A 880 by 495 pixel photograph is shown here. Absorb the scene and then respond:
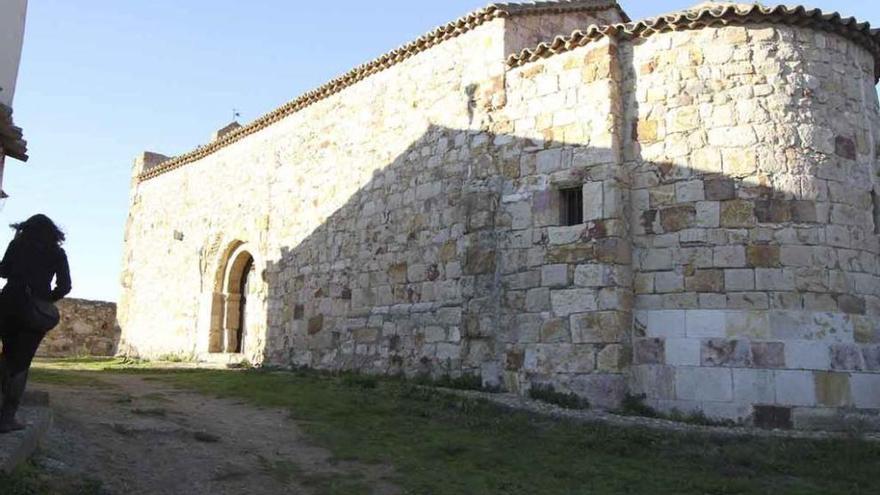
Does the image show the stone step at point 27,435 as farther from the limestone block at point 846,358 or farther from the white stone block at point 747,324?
the limestone block at point 846,358

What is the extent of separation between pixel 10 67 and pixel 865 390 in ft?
30.2

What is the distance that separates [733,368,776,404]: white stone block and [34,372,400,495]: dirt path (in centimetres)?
406

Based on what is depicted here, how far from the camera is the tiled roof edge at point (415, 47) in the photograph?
997 cm

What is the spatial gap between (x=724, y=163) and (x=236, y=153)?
35.0ft

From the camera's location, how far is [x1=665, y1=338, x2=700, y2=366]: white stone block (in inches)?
302

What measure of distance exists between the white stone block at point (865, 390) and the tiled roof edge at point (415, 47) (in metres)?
6.10

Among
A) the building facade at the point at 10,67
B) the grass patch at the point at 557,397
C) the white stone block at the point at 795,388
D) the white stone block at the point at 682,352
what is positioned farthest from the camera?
the grass patch at the point at 557,397

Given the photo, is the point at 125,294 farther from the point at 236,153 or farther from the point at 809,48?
the point at 809,48

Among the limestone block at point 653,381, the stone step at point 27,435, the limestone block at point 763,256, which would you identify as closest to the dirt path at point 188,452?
the stone step at point 27,435

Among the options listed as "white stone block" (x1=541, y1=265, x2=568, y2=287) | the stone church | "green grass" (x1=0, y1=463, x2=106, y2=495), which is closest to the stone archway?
the stone church

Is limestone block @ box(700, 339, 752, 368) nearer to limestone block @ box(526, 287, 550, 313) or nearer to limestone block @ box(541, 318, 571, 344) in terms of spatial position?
limestone block @ box(541, 318, 571, 344)

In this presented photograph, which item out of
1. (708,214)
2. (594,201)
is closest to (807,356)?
(708,214)

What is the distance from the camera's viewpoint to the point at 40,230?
4898mm

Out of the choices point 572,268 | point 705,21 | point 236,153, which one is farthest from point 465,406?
point 236,153
